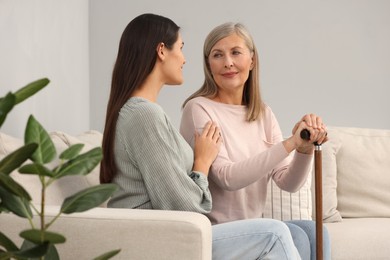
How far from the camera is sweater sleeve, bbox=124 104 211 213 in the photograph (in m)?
2.33

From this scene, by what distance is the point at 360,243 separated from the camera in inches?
128

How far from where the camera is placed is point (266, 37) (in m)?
4.89

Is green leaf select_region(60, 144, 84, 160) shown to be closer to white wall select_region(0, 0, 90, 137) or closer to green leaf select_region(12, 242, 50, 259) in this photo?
green leaf select_region(12, 242, 50, 259)

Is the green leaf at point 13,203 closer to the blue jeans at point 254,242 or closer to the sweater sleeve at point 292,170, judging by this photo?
the blue jeans at point 254,242

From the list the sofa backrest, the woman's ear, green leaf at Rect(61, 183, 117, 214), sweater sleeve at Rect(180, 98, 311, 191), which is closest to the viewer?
green leaf at Rect(61, 183, 117, 214)

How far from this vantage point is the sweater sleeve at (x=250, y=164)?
2.66 m

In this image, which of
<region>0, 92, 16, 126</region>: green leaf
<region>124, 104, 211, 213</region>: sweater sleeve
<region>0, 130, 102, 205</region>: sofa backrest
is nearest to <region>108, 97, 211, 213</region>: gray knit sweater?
<region>124, 104, 211, 213</region>: sweater sleeve

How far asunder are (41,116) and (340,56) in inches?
87.6

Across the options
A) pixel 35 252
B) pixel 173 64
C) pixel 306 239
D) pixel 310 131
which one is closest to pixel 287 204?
pixel 306 239

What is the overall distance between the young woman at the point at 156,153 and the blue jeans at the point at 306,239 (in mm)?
354

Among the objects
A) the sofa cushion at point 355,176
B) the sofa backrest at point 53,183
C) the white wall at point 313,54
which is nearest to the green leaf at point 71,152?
the sofa backrest at point 53,183

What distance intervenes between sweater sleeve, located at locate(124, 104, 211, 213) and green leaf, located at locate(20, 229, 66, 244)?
1.13m

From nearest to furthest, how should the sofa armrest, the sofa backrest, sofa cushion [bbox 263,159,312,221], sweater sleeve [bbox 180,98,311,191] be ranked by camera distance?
1. the sofa armrest
2. the sofa backrest
3. sweater sleeve [bbox 180,98,311,191]
4. sofa cushion [bbox 263,159,312,221]

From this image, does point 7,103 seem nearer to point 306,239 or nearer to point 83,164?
point 83,164
